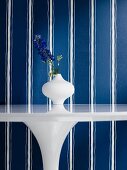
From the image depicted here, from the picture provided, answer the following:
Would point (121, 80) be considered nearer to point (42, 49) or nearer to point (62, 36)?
point (62, 36)

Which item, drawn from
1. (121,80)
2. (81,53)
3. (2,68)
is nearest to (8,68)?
(2,68)

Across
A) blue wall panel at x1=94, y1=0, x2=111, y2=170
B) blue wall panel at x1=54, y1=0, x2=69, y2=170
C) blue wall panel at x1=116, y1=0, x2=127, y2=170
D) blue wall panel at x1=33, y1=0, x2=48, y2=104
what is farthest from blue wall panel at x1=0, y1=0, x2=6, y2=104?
blue wall panel at x1=116, y1=0, x2=127, y2=170

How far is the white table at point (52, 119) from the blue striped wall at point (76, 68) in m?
0.33

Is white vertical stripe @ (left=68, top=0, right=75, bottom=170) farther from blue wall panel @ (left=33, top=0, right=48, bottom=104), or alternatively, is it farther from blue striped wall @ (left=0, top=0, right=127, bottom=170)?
blue wall panel @ (left=33, top=0, right=48, bottom=104)

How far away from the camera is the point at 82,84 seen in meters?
2.38

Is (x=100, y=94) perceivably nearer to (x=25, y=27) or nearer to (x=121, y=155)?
(x=121, y=155)

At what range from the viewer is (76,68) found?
93.7 inches

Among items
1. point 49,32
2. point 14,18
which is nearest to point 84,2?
point 49,32

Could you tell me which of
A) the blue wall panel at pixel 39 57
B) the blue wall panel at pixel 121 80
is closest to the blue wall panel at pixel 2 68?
the blue wall panel at pixel 39 57

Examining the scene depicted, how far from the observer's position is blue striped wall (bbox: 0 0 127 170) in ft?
7.68

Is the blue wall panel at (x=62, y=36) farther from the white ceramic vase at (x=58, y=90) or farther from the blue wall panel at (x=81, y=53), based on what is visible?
the white ceramic vase at (x=58, y=90)

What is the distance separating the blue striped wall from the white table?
0.33m

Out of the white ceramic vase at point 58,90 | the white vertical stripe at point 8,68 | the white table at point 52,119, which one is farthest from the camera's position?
the white vertical stripe at point 8,68

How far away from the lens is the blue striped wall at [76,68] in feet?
7.68
